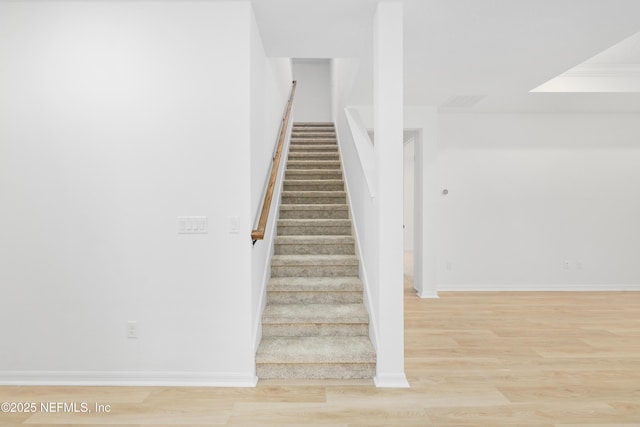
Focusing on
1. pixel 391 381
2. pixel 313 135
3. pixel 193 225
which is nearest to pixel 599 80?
pixel 313 135

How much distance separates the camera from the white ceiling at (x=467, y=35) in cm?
230

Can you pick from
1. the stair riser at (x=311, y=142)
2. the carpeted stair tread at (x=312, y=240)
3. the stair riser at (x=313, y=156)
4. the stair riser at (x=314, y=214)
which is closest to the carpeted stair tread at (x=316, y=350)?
the carpeted stair tread at (x=312, y=240)

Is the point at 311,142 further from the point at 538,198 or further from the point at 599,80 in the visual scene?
the point at 599,80

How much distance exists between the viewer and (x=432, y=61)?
10.3 feet

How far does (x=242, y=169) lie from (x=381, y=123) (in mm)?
986

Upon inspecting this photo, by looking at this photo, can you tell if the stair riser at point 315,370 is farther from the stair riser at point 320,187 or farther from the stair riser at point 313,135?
the stair riser at point 313,135

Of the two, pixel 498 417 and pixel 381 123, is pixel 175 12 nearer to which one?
pixel 381 123

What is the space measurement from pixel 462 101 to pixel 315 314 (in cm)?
329

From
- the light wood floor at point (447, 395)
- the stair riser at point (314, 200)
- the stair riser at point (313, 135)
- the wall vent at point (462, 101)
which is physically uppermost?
the wall vent at point (462, 101)

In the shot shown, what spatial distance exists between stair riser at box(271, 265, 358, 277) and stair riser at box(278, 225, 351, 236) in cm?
59

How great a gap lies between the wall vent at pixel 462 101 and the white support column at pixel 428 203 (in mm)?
202

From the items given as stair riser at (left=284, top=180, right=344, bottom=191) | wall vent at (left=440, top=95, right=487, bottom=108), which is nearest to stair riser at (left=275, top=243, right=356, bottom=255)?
stair riser at (left=284, top=180, right=344, bottom=191)

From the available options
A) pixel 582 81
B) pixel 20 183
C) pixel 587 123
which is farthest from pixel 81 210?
pixel 587 123

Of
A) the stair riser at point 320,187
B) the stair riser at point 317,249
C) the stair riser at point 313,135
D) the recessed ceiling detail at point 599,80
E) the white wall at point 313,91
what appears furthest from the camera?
the white wall at point 313,91
